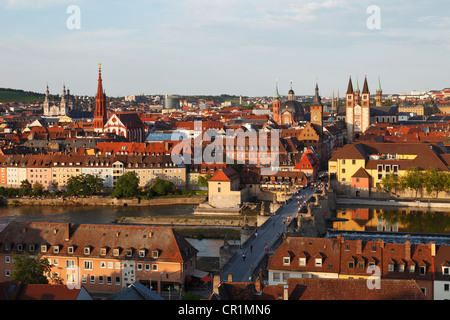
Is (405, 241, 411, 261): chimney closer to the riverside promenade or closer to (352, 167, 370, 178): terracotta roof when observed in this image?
the riverside promenade

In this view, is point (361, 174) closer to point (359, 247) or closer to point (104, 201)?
point (104, 201)

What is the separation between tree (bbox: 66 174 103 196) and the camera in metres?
53.4

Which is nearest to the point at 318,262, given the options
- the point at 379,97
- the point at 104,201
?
the point at 104,201

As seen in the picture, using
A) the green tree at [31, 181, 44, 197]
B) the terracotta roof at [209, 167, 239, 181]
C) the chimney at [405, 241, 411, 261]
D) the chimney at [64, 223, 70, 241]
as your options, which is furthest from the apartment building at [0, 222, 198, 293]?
the green tree at [31, 181, 44, 197]

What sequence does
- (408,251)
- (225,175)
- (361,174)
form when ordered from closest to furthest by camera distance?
(408,251), (225,175), (361,174)

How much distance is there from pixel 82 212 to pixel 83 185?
5.11m

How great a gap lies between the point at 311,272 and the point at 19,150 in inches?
1970

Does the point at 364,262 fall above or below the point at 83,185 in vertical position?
above

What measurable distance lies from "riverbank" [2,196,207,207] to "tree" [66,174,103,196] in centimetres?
81

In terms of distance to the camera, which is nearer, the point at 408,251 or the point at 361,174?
the point at 408,251

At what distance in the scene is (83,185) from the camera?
176 ft
